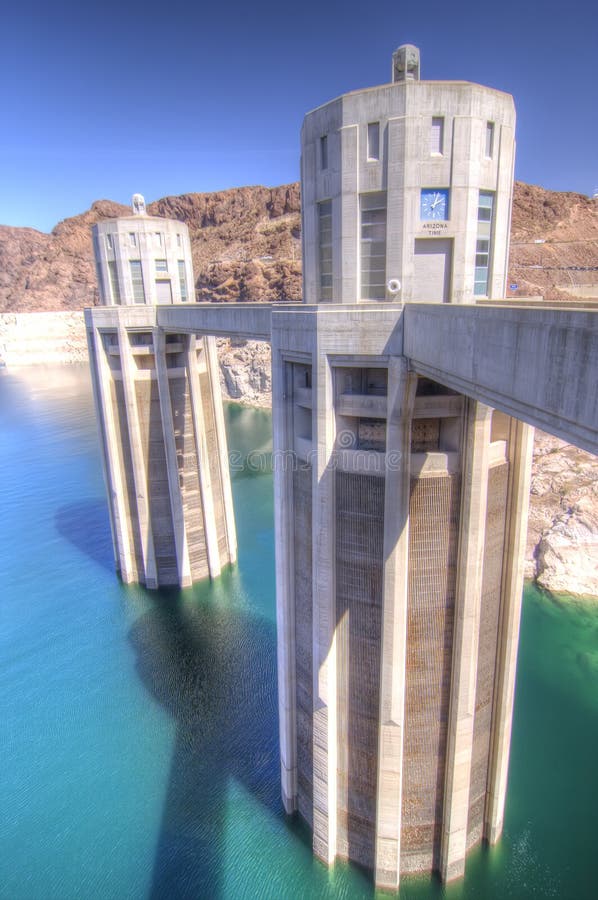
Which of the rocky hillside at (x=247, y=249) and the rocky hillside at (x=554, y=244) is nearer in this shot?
the rocky hillside at (x=554, y=244)

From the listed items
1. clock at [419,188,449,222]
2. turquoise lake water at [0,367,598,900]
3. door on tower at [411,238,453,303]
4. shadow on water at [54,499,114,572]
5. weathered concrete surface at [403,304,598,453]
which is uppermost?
clock at [419,188,449,222]

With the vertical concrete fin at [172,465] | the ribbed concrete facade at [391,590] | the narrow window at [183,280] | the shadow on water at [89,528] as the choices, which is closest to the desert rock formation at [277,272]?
the ribbed concrete facade at [391,590]

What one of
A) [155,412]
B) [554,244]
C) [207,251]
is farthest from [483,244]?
[207,251]

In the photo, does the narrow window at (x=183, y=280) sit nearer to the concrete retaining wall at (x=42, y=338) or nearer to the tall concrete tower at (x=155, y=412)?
the tall concrete tower at (x=155, y=412)

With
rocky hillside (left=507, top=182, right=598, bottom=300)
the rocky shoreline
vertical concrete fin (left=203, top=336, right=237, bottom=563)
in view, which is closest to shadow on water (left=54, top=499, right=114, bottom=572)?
vertical concrete fin (left=203, top=336, right=237, bottom=563)

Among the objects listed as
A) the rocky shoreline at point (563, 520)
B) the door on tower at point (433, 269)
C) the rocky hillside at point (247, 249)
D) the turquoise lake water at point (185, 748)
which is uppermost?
the rocky hillside at point (247, 249)

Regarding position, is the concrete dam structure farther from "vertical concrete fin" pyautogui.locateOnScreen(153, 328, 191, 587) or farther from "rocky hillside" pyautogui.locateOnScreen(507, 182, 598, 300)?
"rocky hillside" pyautogui.locateOnScreen(507, 182, 598, 300)
